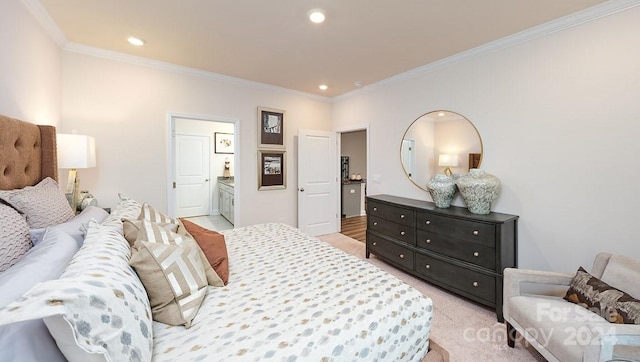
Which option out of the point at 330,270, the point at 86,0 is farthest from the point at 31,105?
the point at 330,270

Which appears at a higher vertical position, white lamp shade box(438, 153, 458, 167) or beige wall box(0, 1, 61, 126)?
beige wall box(0, 1, 61, 126)

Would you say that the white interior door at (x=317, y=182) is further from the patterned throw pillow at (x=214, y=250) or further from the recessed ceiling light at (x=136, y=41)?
the patterned throw pillow at (x=214, y=250)

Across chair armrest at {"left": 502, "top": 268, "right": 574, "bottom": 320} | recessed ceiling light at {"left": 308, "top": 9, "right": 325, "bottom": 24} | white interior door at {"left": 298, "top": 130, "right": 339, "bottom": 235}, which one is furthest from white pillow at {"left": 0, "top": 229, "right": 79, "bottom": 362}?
white interior door at {"left": 298, "top": 130, "right": 339, "bottom": 235}

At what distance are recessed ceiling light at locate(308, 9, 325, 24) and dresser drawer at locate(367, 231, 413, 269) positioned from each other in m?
2.64

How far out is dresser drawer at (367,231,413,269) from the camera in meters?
3.04

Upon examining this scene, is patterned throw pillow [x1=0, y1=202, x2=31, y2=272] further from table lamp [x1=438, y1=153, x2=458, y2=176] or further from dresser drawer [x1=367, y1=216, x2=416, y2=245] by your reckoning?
table lamp [x1=438, y1=153, x2=458, y2=176]

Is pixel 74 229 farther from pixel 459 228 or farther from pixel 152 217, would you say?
pixel 459 228

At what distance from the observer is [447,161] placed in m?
3.13

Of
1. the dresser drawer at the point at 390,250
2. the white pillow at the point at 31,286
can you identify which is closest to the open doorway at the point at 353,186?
the dresser drawer at the point at 390,250

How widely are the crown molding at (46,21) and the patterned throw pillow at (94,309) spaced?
2.37 meters

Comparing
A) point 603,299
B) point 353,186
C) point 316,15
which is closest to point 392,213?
point 603,299

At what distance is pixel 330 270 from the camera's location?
5.35 ft

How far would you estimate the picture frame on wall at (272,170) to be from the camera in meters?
4.16

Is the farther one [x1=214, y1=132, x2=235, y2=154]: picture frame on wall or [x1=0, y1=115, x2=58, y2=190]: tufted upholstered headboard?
[x1=214, y1=132, x2=235, y2=154]: picture frame on wall
